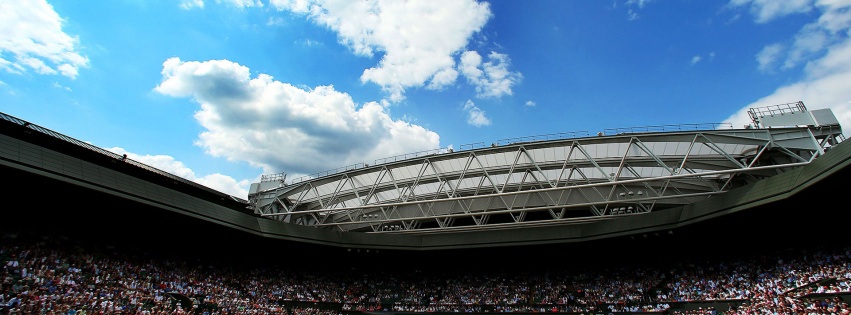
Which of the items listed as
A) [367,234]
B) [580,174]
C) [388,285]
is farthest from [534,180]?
[388,285]

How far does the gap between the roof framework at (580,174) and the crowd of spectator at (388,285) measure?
5371mm

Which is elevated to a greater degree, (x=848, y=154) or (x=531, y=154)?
(x=531, y=154)

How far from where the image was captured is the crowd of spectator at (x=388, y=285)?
23047mm

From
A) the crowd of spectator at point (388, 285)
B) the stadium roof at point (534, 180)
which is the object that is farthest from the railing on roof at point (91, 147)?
the crowd of spectator at point (388, 285)

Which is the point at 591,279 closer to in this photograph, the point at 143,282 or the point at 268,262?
the point at 268,262

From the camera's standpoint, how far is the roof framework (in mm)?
26344

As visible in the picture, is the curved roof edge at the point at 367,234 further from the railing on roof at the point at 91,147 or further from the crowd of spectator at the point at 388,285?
the crowd of spectator at the point at 388,285

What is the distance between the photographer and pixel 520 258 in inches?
1636

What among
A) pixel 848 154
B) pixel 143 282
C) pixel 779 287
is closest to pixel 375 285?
pixel 143 282

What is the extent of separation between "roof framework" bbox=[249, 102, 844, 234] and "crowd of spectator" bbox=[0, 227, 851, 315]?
5371 millimetres

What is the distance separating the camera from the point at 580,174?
30062mm

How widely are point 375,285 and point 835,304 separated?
33.9 meters

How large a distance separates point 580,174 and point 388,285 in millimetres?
22831

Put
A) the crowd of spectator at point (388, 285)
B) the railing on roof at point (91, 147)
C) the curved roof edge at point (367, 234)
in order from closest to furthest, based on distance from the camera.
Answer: the curved roof edge at point (367, 234)
the crowd of spectator at point (388, 285)
the railing on roof at point (91, 147)
